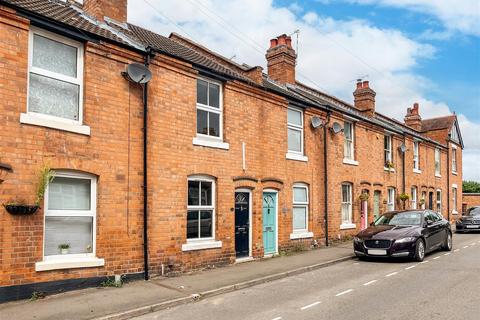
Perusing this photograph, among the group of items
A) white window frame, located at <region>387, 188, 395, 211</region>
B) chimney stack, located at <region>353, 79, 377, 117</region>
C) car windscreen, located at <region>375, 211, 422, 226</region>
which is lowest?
car windscreen, located at <region>375, 211, 422, 226</region>

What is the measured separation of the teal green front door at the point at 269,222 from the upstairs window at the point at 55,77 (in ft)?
22.4

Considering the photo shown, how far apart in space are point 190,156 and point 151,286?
351 cm

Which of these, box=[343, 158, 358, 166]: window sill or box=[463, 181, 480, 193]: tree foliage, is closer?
box=[343, 158, 358, 166]: window sill

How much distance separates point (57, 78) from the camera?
28.7ft

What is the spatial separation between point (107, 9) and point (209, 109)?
4.11 m

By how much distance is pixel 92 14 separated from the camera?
38.9ft

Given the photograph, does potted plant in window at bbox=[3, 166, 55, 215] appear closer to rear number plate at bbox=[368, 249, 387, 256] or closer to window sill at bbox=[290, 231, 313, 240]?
window sill at bbox=[290, 231, 313, 240]

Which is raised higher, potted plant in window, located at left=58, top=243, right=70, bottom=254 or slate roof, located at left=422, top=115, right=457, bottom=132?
slate roof, located at left=422, top=115, right=457, bottom=132

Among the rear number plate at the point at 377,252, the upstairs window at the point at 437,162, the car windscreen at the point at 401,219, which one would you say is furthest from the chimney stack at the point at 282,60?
the upstairs window at the point at 437,162

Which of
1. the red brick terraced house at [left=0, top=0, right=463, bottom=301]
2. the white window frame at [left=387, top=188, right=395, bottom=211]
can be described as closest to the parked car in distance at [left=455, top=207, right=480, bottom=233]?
the white window frame at [left=387, top=188, right=395, bottom=211]

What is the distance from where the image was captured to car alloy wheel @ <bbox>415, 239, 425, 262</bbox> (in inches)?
494

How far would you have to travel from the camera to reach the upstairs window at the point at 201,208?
1128cm

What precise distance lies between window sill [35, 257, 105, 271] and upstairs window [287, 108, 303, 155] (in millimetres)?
8267

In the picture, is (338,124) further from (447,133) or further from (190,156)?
(447,133)
